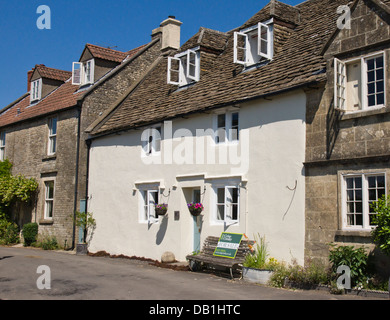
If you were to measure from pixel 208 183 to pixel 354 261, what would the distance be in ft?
19.6

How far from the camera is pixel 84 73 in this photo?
24734 mm

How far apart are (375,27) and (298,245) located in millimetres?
5763

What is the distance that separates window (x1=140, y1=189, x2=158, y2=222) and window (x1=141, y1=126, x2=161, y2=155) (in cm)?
152

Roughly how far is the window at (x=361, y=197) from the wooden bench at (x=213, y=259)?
310 cm

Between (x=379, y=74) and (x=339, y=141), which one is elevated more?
(x=379, y=74)

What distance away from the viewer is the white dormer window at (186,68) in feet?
62.5

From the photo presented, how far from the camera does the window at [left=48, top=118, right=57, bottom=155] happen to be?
81.1 ft

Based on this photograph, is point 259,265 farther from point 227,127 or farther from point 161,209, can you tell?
point 161,209

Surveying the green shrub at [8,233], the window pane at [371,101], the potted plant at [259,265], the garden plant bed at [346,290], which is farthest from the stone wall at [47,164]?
the window pane at [371,101]

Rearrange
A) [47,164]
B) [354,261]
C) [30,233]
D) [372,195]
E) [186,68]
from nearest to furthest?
[354,261]
[372,195]
[186,68]
[30,233]
[47,164]

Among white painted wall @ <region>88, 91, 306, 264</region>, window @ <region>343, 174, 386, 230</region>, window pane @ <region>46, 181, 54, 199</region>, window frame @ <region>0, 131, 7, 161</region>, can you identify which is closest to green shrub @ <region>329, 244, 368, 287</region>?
window @ <region>343, 174, 386, 230</region>

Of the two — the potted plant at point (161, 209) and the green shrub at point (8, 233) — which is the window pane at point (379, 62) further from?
the green shrub at point (8, 233)

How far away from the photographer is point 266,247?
1362 centimetres

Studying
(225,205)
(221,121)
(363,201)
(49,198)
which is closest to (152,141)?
(221,121)
